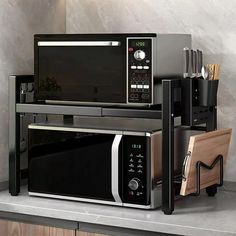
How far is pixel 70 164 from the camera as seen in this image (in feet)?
8.11

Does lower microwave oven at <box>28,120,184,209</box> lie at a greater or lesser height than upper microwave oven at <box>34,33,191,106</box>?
lesser

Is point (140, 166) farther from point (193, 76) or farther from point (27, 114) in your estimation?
point (27, 114)

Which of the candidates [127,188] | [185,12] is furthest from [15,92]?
[185,12]

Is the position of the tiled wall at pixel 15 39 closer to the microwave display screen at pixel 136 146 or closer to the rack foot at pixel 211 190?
the microwave display screen at pixel 136 146

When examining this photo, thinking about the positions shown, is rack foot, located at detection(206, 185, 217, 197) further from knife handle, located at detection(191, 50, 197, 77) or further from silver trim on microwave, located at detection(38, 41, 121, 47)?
silver trim on microwave, located at detection(38, 41, 121, 47)

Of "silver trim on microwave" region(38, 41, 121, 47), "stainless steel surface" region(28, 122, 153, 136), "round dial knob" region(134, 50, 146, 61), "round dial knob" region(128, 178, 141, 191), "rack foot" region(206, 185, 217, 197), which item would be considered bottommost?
"rack foot" region(206, 185, 217, 197)

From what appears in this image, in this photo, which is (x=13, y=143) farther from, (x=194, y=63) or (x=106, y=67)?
(x=194, y=63)

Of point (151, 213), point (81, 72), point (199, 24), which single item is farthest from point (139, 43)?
point (151, 213)

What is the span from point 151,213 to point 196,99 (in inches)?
17.7

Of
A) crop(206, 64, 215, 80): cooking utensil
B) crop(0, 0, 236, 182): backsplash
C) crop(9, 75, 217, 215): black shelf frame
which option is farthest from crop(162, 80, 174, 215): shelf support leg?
crop(0, 0, 236, 182): backsplash

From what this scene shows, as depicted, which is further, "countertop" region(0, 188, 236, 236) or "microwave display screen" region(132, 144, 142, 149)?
"microwave display screen" region(132, 144, 142, 149)

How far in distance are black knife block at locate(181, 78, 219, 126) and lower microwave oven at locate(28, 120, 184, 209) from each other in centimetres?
13

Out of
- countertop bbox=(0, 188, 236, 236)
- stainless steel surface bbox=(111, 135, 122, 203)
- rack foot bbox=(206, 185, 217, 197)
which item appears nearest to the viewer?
countertop bbox=(0, 188, 236, 236)

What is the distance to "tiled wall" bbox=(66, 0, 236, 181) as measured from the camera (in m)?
2.66
